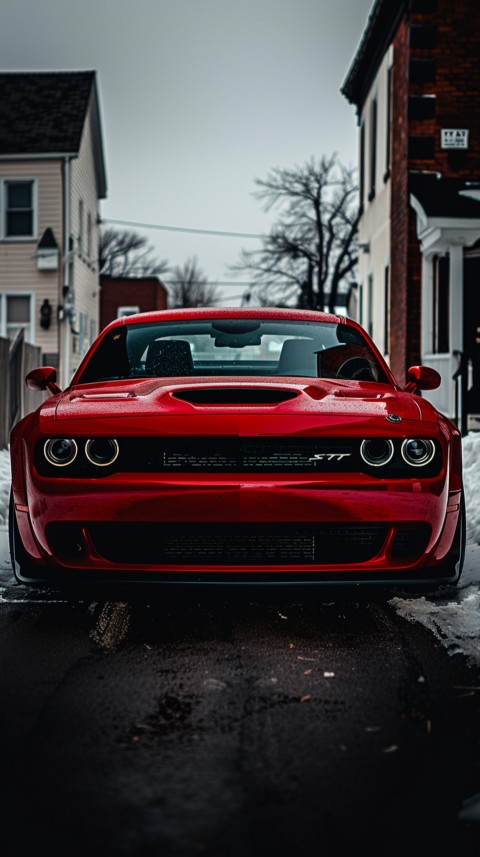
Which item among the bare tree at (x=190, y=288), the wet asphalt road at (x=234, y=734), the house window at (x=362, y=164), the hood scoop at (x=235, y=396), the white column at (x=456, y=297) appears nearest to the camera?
the wet asphalt road at (x=234, y=734)

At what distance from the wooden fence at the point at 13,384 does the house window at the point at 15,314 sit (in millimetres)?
11732

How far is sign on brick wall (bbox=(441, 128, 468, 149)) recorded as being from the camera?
60.0 feet

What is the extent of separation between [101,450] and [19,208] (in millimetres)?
25845

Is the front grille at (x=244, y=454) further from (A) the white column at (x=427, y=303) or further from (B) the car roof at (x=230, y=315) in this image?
(A) the white column at (x=427, y=303)

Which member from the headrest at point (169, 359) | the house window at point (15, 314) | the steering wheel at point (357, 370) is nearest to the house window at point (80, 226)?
the house window at point (15, 314)

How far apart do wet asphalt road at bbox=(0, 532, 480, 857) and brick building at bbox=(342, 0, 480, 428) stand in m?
11.5

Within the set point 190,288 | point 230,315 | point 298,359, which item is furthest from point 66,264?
point 190,288

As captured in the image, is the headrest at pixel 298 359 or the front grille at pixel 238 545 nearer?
the front grille at pixel 238 545

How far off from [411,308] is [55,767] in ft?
53.0

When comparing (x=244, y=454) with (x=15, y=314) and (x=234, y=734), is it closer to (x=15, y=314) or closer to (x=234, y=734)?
(x=234, y=734)

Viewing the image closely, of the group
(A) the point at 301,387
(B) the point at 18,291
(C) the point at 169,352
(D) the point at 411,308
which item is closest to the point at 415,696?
(A) the point at 301,387

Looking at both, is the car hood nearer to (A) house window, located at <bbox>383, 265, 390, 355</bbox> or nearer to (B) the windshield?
(B) the windshield

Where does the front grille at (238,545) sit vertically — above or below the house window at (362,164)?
below

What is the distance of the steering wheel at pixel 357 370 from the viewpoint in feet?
19.3
